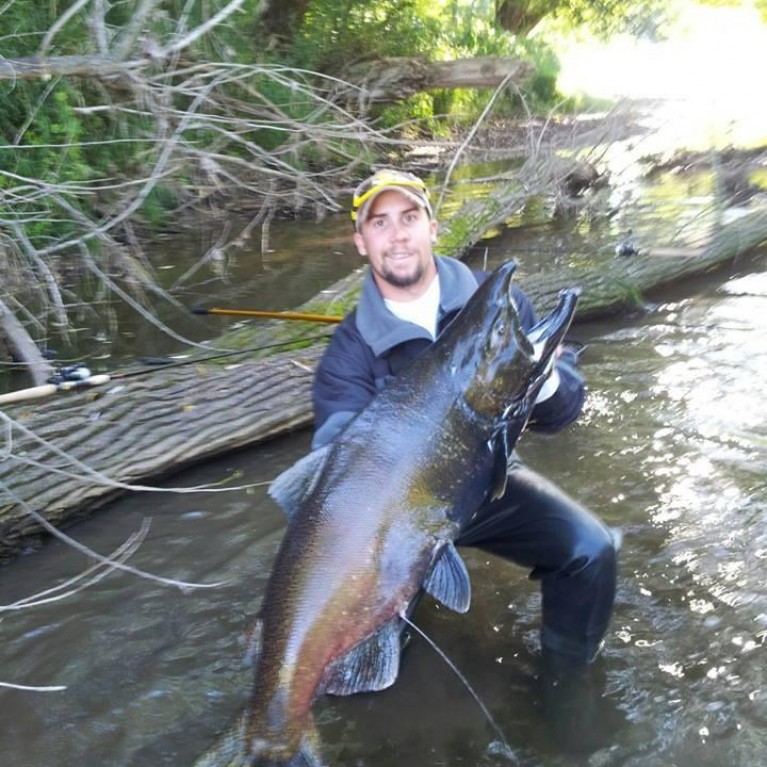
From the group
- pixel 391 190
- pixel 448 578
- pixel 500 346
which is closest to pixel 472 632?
pixel 448 578

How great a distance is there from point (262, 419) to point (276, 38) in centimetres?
773

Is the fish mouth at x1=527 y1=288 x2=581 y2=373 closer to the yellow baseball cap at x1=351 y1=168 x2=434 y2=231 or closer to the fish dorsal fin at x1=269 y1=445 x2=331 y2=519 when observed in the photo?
the fish dorsal fin at x1=269 y1=445 x2=331 y2=519

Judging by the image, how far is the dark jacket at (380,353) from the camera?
121 inches

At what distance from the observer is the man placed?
3168mm

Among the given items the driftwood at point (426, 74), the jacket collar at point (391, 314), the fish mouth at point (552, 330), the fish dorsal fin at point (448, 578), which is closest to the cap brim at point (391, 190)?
the jacket collar at point (391, 314)

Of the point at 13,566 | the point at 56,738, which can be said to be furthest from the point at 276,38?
the point at 56,738

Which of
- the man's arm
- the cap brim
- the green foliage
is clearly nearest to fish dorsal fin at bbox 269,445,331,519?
the man's arm

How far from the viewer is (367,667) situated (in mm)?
2512

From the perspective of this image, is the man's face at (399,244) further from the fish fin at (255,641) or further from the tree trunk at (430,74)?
the tree trunk at (430,74)

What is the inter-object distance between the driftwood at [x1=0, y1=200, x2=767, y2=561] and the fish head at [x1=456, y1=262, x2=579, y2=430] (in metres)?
2.18

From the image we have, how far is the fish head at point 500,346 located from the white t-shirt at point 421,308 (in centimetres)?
64

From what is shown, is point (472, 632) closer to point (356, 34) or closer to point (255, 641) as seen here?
point (255, 641)

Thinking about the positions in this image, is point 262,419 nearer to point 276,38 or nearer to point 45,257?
point 45,257

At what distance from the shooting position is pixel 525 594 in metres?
4.01
